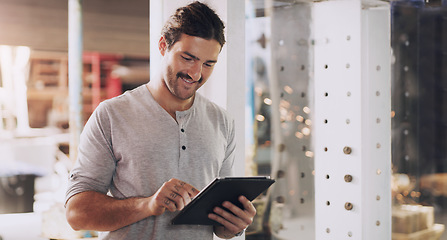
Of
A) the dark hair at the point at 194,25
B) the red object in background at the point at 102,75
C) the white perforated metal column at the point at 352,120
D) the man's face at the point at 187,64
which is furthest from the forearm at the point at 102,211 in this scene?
the red object in background at the point at 102,75

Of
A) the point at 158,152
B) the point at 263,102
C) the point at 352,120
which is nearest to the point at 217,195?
the point at 158,152

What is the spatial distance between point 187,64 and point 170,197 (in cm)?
30

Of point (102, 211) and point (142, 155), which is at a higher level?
point (142, 155)

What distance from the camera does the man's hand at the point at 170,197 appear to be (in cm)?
91

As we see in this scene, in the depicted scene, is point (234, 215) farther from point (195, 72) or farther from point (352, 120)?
point (352, 120)

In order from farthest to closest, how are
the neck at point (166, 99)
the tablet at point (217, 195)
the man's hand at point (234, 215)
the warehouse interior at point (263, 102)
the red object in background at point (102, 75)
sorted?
the red object in background at point (102, 75) → the warehouse interior at point (263, 102) → the neck at point (166, 99) → the man's hand at point (234, 215) → the tablet at point (217, 195)

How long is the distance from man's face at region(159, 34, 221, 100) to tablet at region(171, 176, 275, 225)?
0.83ft

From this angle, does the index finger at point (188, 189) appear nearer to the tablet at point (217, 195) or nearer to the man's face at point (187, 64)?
the tablet at point (217, 195)

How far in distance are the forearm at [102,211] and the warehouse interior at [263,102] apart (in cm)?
67

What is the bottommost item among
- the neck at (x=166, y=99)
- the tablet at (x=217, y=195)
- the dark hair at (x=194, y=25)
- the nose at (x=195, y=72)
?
the tablet at (x=217, y=195)

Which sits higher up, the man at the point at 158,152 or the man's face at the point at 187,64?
the man's face at the point at 187,64

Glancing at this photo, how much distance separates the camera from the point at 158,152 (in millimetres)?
1031

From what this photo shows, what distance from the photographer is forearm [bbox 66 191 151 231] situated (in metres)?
0.97

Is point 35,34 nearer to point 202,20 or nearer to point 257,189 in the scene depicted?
point 202,20
